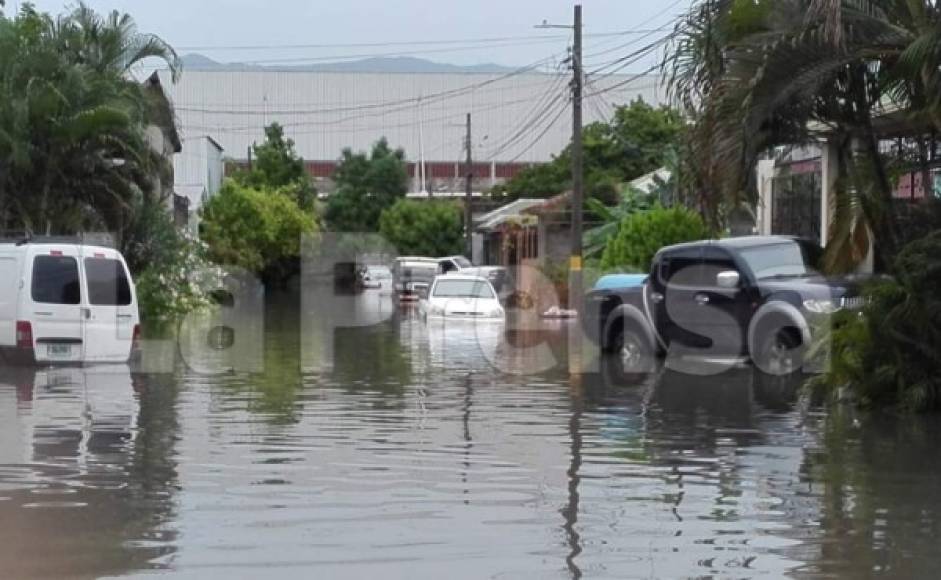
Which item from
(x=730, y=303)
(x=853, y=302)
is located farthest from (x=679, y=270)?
(x=853, y=302)

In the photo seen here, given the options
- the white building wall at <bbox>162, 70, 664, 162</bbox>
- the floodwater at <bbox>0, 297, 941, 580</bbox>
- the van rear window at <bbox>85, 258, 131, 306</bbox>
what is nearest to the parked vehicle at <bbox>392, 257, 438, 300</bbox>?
the van rear window at <bbox>85, 258, 131, 306</bbox>

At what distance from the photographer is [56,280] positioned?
21.3m

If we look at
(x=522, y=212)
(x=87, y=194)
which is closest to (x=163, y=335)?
(x=87, y=194)

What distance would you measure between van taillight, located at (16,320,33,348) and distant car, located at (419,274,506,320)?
1648 cm

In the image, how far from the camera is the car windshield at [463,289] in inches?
1479

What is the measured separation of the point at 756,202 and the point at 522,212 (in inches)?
1918

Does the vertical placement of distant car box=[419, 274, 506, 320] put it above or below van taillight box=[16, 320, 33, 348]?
above

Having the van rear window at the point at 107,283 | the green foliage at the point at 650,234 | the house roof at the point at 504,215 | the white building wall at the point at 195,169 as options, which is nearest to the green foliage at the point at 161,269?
the green foliage at the point at 650,234

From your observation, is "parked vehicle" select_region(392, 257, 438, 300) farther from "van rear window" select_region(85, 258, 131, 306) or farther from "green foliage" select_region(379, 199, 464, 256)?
"van rear window" select_region(85, 258, 131, 306)

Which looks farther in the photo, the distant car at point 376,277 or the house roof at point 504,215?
the house roof at point 504,215

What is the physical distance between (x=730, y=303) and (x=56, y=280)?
30.7 ft

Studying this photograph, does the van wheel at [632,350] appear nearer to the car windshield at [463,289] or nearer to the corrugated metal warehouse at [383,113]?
the car windshield at [463,289]

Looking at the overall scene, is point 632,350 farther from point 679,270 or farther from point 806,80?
point 806,80

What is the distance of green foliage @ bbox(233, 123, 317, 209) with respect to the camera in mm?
77438
